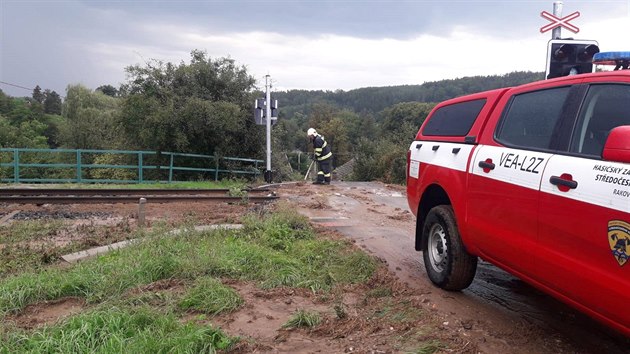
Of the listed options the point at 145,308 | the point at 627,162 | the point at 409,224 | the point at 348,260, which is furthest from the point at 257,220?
the point at 627,162

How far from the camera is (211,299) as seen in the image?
4.28 m

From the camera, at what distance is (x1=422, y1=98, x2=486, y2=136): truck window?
4.71 metres

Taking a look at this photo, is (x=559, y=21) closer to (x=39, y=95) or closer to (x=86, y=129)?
(x=86, y=129)

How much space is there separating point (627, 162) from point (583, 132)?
2.09 feet

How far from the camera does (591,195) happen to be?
9.14 feet

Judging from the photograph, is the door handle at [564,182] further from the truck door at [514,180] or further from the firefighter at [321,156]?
the firefighter at [321,156]

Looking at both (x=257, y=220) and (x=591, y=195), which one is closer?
(x=591, y=195)

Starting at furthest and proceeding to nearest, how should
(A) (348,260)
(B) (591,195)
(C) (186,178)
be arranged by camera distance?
(C) (186,178) < (A) (348,260) < (B) (591,195)

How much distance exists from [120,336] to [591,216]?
339cm

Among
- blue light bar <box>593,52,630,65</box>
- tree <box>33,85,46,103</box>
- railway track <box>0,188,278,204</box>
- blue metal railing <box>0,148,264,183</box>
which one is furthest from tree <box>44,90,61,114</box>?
blue light bar <box>593,52,630,65</box>

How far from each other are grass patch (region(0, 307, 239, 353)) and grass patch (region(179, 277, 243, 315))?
15.4 inches

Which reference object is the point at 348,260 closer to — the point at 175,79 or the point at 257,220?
the point at 257,220

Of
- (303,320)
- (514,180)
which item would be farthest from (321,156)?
(514,180)

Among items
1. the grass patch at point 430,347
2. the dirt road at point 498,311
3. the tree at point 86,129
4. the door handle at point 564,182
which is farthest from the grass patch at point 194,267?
the tree at point 86,129
